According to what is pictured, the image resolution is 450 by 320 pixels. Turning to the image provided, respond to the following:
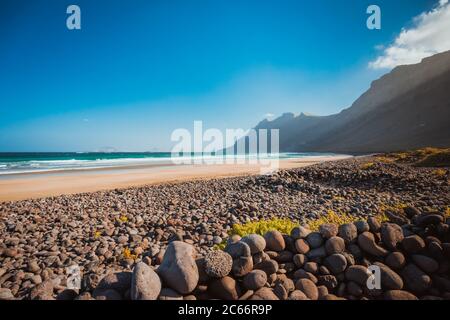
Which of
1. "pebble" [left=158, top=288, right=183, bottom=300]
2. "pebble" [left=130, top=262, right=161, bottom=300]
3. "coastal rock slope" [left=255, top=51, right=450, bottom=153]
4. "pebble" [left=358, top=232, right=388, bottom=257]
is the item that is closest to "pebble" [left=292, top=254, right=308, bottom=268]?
"pebble" [left=358, top=232, right=388, bottom=257]

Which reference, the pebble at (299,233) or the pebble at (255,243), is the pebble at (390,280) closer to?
the pebble at (299,233)

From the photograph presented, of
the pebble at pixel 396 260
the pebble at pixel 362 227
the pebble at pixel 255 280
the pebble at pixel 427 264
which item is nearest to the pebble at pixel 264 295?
the pebble at pixel 255 280

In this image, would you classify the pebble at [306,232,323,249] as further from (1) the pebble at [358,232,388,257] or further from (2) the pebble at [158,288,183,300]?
(2) the pebble at [158,288,183,300]

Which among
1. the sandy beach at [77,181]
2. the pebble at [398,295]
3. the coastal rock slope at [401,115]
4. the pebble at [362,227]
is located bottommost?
the sandy beach at [77,181]

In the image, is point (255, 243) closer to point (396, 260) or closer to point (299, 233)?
point (299, 233)

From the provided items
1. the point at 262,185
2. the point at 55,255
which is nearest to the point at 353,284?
the point at 55,255

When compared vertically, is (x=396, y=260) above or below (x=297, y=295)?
above

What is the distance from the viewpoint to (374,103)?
435 ft

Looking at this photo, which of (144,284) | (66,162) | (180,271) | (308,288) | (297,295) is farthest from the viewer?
(66,162)

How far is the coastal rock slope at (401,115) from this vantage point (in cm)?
7694

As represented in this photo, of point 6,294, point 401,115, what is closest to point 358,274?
point 6,294

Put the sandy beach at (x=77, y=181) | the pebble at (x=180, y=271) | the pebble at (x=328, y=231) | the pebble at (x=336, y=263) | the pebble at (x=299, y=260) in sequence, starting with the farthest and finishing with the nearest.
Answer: the sandy beach at (x=77, y=181), the pebble at (x=328, y=231), the pebble at (x=299, y=260), the pebble at (x=336, y=263), the pebble at (x=180, y=271)

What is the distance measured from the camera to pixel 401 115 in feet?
319

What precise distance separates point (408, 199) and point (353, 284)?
22.6 ft
